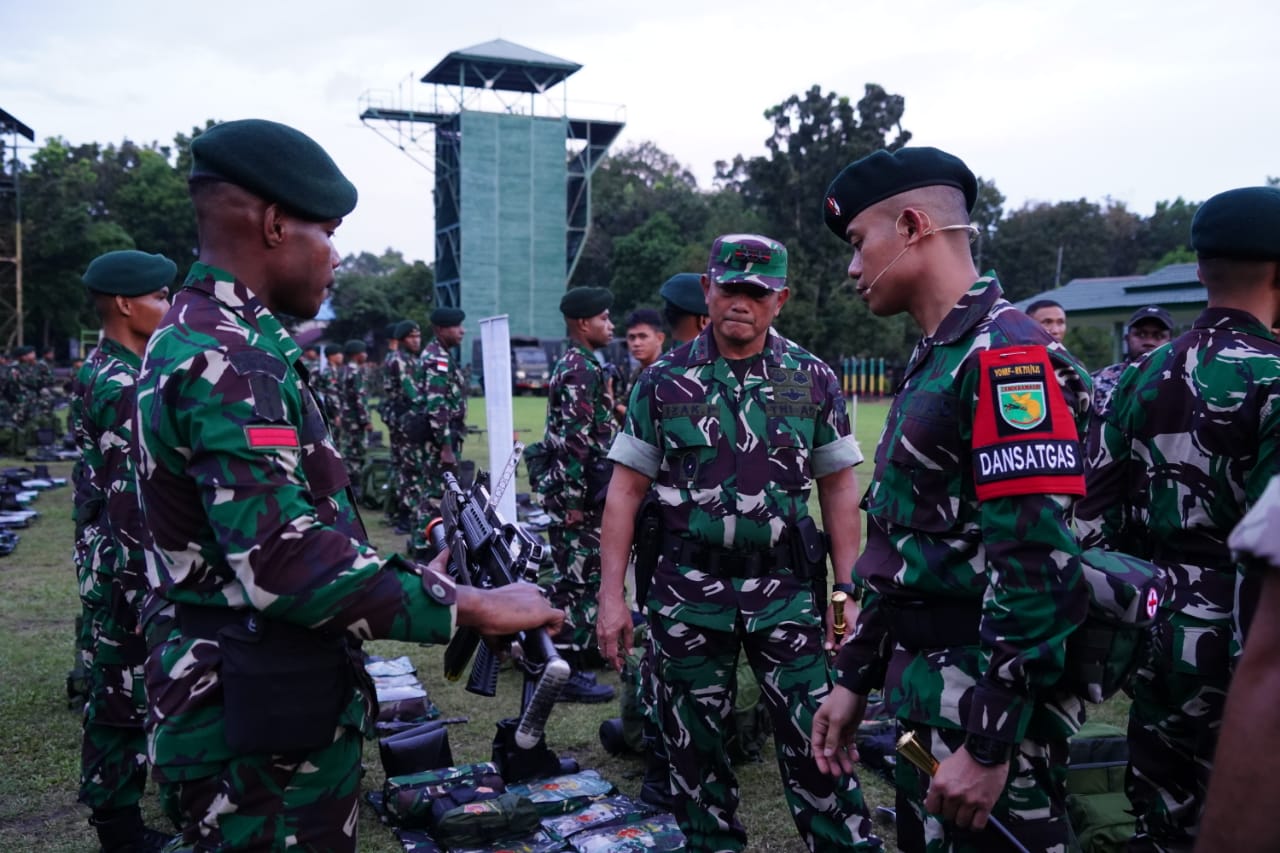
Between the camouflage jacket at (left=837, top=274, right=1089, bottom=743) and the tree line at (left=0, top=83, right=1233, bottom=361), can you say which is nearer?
the camouflage jacket at (left=837, top=274, right=1089, bottom=743)

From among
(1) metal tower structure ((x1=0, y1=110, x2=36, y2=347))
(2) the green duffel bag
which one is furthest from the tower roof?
(2) the green duffel bag

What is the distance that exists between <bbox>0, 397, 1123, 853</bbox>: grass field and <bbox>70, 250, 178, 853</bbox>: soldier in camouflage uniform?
0.35m

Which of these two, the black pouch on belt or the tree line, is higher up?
the tree line

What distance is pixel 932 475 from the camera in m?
2.37

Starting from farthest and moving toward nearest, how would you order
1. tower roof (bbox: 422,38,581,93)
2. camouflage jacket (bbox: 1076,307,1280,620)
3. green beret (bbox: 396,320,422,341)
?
tower roof (bbox: 422,38,581,93) < green beret (bbox: 396,320,422,341) < camouflage jacket (bbox: 1076,307,1280,620)

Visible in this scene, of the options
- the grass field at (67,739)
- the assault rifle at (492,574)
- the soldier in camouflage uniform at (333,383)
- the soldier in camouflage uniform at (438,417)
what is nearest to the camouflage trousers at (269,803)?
the assault rifle at (492,574)

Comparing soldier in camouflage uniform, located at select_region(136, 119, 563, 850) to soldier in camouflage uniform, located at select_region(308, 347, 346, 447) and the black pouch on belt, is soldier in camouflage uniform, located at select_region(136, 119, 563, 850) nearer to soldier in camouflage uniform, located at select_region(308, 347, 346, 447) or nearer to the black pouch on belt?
the black pouch on belt

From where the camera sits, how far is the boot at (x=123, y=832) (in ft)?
13.1

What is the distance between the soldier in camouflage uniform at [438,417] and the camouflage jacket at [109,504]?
5738 millimetres

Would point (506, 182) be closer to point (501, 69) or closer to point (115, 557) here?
point (501, 69)

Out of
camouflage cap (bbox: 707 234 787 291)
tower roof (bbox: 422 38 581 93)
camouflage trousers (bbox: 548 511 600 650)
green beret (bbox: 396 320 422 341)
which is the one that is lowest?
camouflage trousers (bbox: 548 511 600 650)

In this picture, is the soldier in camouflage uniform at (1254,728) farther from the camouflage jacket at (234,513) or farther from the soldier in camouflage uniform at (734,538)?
the soldier in camouflage uniform at (734,538)

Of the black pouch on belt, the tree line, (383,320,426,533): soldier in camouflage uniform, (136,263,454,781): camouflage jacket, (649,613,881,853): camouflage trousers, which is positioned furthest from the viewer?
the tree line

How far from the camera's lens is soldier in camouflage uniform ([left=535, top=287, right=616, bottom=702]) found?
6.62 metres
